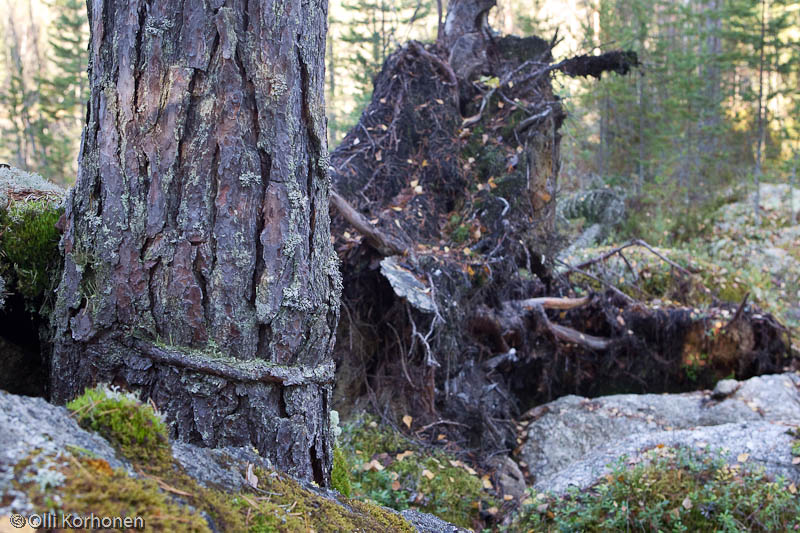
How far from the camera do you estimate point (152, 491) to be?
1.02m

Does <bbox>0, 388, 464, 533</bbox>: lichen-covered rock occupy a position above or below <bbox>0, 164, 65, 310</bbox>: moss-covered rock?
below

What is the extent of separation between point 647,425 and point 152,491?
17.6 ft

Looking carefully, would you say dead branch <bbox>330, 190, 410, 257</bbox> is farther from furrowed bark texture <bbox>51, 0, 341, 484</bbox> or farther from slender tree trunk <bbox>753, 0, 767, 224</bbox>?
slender tree trunk <bbox>753, 0, 767, 224</bbox>

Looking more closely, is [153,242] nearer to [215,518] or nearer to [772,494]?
[215,518]

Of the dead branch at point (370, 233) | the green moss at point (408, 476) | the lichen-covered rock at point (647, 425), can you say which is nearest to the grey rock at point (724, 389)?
the lichen-covered rock at point (647, 425)

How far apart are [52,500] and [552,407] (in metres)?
5.56

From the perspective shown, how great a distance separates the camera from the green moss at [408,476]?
152 inches

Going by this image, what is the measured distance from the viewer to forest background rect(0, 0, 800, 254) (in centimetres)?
1459

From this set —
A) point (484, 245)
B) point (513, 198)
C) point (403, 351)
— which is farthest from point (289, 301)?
point (513, 198)

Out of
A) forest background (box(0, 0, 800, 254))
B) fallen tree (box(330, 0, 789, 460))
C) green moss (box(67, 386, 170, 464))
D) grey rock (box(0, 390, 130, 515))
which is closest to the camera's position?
grey rock (box(0, 390, 130, 515))

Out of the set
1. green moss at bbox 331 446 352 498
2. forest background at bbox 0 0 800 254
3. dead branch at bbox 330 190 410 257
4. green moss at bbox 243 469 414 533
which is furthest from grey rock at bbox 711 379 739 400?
forest background at bbox 0 0 800 254

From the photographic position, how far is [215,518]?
1102 millimetres

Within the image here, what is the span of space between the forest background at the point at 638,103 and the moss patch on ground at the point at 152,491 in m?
11.3

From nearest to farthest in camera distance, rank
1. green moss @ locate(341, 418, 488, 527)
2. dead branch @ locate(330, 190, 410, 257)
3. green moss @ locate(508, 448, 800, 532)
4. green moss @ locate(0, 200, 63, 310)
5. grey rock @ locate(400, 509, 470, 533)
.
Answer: grey rock @ locate(400, 509, 470, 533) < green moss @ locate(0, 200, 63, 310) < green moss @ locate(508, 448, 800, 532) < green moss @ locate(341, 418, 488, 527) < dead branch @ locate(330, 190, 410, 257)
